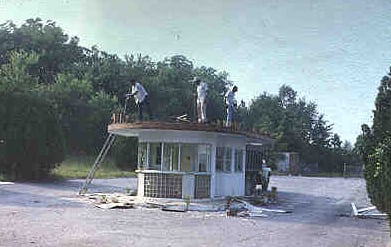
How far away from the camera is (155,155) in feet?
70.2

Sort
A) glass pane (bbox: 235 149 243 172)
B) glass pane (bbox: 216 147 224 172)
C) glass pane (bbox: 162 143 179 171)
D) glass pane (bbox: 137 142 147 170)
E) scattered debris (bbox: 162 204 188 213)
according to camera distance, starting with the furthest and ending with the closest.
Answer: glass pane (bbox: 235 149 243 172) → glass pane (bbox: 216 147 224 172) → glass pane (bbox: 137 142 147 170) → glass pane (bbox: 162 143 179 171) → scattered debris (bbox: 162 204 188 213)

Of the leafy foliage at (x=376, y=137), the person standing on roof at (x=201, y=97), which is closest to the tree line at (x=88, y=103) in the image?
the person standing on roof at (x=201, y=97)

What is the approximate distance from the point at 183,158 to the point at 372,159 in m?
10.2

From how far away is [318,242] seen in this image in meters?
12.6

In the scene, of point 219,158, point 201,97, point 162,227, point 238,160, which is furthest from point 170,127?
point 162,227

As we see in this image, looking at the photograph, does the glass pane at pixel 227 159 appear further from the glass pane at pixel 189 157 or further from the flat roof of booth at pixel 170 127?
the glass pane at pixel 189 157

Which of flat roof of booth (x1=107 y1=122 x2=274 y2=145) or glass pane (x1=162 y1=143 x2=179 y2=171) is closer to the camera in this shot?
flat roof of booth (x1=107 y1=122 x2=274 y2=145)

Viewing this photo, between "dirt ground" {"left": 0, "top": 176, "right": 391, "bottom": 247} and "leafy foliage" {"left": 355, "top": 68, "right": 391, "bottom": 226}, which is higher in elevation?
"leafy foliage" {"left": 355, "top": 68, "right": 391, "bottom": 226}

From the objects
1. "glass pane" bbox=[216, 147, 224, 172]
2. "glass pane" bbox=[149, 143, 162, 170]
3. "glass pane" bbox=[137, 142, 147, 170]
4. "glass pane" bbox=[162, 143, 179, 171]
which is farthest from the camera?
"glass pane" bbox=[216, 147, 224, 172]

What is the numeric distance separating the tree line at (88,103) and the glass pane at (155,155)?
9.33m

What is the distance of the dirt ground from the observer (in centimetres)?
1168

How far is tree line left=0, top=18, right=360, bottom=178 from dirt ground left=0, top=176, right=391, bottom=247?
8081 millimetres

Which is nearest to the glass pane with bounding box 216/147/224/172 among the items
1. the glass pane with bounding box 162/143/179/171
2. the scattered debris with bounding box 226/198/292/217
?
the scattered debris with bounding box 226/198/292/217

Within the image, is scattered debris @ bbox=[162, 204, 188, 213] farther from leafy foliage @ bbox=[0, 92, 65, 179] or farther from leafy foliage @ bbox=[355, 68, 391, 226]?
leafy foliage @ bbox=[0, 92, 65, 179]
